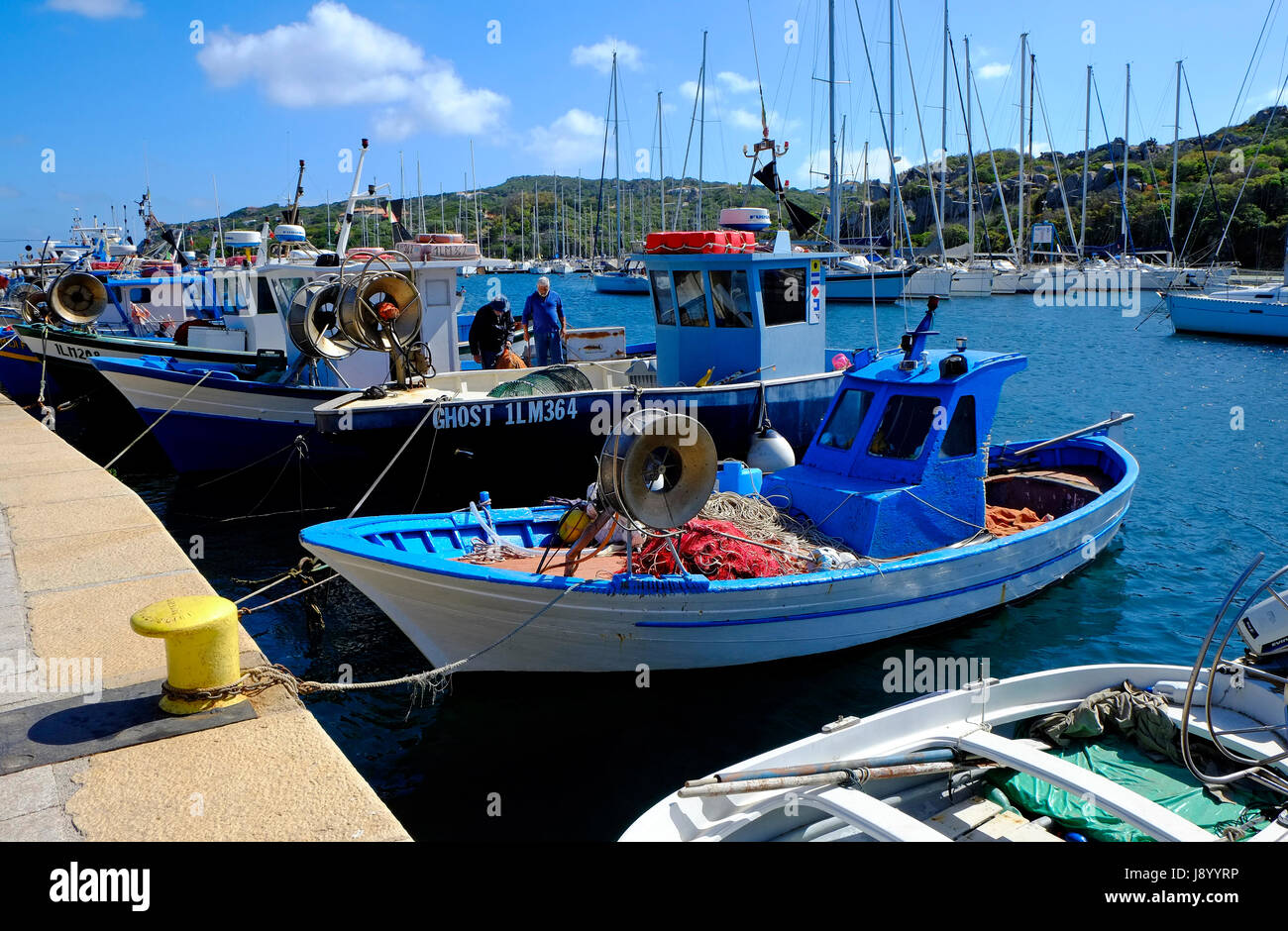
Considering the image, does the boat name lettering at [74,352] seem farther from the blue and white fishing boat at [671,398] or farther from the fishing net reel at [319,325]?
the blue and white fishing boat at [671,398]

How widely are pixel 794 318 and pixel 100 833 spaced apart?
1087 centimetres

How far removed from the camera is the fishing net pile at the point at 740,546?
7812 millimetres

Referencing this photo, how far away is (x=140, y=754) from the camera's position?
4.77 meters

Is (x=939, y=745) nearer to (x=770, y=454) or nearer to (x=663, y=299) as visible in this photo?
(x=770, y=454)

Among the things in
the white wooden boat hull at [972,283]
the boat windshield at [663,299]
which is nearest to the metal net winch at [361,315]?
the boat windshield at [663,299]

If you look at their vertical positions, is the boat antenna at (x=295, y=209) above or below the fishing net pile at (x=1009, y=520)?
above

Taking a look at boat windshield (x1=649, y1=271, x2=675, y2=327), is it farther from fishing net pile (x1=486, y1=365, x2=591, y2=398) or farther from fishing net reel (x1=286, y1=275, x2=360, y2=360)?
fishing net reel (x1=286, y1=275, x2=360, y2=360)

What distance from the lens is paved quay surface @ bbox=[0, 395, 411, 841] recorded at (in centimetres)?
416

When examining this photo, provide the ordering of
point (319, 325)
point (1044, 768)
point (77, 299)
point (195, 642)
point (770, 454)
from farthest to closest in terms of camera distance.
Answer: point (77, 299) < point (319, 325) < point (770, 454) < point (195, 642) < point (1044, 768)

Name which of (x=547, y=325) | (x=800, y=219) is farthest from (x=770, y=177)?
(x=547, y=325)

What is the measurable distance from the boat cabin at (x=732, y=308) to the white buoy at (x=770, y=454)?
1.38m

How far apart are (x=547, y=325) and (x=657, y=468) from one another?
9113mm

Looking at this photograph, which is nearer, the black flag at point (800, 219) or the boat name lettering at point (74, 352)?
the black flag at point (800, 219)
